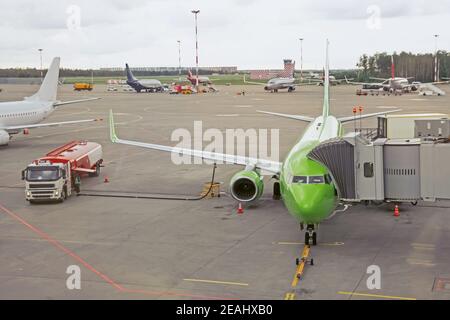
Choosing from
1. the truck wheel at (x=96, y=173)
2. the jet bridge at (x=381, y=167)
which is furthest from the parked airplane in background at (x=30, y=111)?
the jet bridge at (x=381, y=167)

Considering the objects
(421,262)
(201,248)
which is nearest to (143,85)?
(201,248)

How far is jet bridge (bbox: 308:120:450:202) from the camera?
21.5 metres

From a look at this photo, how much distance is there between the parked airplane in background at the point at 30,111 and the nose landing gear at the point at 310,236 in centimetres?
3227

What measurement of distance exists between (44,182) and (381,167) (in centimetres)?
1811

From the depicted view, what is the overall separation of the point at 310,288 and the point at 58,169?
18.1 m

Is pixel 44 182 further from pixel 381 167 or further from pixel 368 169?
pixel 381 167

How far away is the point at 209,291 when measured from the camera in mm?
18109

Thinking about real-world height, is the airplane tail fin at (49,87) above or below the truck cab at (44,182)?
above

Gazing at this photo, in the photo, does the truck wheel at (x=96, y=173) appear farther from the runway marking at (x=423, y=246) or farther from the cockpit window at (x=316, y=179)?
the runway marking at (x=423, y=246)

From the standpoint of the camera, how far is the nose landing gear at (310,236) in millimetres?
22625

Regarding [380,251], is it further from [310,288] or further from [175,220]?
[175,220]
